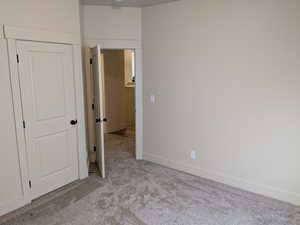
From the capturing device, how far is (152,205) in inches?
116

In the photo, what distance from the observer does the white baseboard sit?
2.99 metres

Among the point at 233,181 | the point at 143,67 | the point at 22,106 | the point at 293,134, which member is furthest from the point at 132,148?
the point at 293,134

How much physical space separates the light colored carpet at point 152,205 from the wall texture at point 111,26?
2374mm

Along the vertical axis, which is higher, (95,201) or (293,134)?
(293,134)

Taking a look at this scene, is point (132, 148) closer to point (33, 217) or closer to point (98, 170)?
point (98, 170)

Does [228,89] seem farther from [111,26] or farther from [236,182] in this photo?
[111,26]

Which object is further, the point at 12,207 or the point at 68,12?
the point at 68,12

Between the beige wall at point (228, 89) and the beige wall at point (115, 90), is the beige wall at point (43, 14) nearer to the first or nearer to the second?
the beige wall at point (228, 89)

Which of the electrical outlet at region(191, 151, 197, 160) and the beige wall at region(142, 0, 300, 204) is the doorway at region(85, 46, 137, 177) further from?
the electrical outlet at region(191, 151, 197, 160)

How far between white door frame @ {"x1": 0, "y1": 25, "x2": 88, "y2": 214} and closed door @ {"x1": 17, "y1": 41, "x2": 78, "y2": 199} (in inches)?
2.5

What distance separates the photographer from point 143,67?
4.28 m

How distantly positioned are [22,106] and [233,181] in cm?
314

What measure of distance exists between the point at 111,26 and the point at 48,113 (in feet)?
6.42

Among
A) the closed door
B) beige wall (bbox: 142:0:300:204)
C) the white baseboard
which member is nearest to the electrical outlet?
beige wall (bbox: 142:0:300:204)
